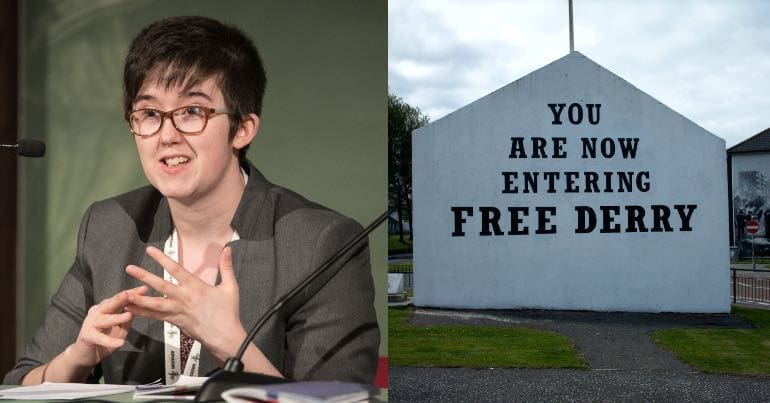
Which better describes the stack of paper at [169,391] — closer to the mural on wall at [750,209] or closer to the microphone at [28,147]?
the microphone at [28,147]

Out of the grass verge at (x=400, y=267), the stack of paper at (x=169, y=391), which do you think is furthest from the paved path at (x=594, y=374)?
the stack of paper at (x=169, y=391)

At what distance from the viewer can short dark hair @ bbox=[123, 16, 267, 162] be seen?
83.2 inches

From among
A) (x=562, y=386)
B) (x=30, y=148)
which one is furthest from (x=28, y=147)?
(x=562, y=386)

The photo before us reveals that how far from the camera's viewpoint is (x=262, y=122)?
219 centimetres

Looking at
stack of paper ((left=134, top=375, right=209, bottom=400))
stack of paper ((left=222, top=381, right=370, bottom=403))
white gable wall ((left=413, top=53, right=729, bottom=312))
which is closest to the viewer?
stack of paper ((left=222, top=381, right=370, bottom=403))

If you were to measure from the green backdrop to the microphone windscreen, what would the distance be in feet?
0.09

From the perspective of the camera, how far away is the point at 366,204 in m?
2.19

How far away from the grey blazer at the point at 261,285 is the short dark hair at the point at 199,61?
21 centimetres

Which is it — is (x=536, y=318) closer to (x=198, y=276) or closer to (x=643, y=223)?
(x=643, y=223)

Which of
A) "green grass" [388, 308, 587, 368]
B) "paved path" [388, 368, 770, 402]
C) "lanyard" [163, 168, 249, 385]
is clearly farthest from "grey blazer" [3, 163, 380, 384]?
"green grass" [388, 308, 587, 368]

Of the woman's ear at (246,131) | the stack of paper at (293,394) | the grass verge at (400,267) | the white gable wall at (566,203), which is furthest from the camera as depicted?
the grass verge at (400,267)

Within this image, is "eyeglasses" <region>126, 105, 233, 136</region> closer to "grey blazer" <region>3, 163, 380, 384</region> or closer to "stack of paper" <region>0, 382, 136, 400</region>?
"grey blazer" <region>3, 163, 380, 384</region>

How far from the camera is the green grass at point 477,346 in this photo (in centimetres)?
889

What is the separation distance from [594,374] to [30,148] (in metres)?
7.82
